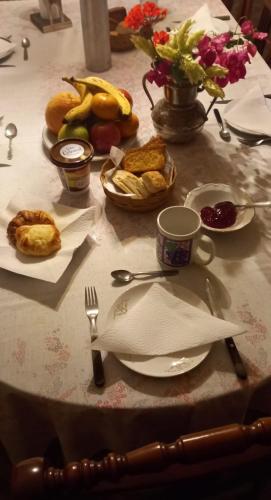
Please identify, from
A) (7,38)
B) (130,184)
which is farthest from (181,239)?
(7,38)

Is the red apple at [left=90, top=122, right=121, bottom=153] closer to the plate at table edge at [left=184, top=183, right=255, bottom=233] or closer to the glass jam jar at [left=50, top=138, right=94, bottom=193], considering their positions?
the glass jam jar at [left=50, top=138, right=94, bottom=193]

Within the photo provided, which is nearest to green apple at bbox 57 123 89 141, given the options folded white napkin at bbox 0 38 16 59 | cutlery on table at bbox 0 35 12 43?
folded white napkin at bbox 0 38 16 59

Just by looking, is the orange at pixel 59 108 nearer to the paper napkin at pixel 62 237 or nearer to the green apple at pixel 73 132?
the green apple at pixel 73 132

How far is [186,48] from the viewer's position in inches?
35.7

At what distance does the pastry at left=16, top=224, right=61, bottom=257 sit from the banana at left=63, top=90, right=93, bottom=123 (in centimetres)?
33

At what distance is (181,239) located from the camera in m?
0.74

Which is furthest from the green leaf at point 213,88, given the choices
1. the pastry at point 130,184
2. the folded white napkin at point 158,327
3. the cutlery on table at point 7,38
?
the cutlery on table at point 7,38

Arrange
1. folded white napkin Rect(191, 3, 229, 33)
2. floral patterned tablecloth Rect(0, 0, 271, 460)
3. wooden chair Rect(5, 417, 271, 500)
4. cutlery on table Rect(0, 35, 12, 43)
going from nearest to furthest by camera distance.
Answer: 1. wooden chair Rect(5, 417, 271, 500)
2. floral patterned tablecloth Rect(0, 0, 271, 460)
3. folded white napkin Rect(191, 3, 229, 33)
4. cutlery on table Rect(0, 35, 12, 43)

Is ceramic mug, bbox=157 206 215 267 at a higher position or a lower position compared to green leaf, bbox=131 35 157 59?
lower

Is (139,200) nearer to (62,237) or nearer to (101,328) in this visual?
(62,237)

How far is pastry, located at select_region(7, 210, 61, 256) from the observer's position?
31.2 inches

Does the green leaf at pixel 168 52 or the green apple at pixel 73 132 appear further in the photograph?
the green apple at pixel 73 132

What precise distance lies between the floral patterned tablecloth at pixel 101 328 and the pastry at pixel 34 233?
0.05 m

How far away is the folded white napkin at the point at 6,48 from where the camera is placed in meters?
1.45
